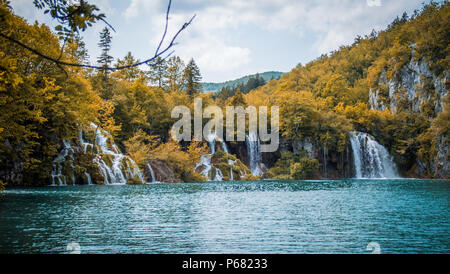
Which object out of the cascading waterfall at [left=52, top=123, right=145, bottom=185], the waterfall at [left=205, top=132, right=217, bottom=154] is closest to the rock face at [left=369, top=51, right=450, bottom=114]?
the waterfall at [left=205, top=132, right=217, bottom=154]

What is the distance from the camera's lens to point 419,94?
1882 inches

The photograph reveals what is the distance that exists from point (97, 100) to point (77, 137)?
523 centimetres

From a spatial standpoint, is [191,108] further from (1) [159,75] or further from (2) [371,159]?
(2) [371,159]

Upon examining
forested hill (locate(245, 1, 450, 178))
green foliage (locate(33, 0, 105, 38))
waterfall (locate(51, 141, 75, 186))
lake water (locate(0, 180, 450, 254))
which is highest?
forested hill (locate(245, 1, 450, 178))

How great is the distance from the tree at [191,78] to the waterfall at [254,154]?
1545 cm

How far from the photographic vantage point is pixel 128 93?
149 feet

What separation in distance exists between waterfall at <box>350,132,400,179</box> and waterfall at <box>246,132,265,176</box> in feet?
43.5

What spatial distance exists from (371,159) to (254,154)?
16.3m

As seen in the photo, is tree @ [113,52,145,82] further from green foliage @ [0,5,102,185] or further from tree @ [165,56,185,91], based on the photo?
green foliage @ [0,5,102,185]

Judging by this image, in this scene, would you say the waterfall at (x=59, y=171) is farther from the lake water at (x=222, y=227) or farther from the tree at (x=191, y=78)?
the tree at (x=191, y=78)

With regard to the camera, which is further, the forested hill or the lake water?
the forested hill

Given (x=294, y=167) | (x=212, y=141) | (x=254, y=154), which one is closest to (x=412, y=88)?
(x=294, y=167)

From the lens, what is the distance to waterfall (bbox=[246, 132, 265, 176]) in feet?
159

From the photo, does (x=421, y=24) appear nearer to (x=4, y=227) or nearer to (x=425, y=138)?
(x=425, y=138)
